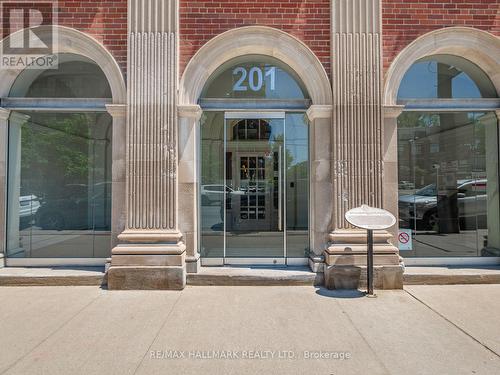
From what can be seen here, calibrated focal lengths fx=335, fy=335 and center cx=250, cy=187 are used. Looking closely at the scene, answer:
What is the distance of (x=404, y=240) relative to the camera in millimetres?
6055

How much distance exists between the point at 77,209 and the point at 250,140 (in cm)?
361

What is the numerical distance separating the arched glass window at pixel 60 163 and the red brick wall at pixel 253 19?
72.1 inches

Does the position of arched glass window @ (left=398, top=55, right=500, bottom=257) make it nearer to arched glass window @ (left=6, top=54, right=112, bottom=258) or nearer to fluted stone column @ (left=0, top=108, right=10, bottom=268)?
arched glass window @ (left=6, top=54, right=112, bottom=258)

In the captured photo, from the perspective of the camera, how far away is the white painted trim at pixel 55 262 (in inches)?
230

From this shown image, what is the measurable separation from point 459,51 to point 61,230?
26.0 ft

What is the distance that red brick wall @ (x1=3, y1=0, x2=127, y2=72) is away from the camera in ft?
18.3

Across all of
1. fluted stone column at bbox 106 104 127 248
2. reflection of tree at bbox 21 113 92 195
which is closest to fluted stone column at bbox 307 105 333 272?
fluted stone column at bbox 106 104 127 248

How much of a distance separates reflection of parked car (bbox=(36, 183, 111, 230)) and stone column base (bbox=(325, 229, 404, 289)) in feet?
13.6

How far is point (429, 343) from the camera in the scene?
3.49 m

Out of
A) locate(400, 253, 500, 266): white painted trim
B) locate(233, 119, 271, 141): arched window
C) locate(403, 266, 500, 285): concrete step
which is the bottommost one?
locate(403, 266, 500, 285): concrete step

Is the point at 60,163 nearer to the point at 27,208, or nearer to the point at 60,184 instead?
the point at 60,184

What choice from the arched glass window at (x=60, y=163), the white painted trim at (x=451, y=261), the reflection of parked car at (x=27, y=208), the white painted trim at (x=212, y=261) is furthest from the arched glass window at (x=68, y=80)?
the white painted trim at (x=451, y=261)

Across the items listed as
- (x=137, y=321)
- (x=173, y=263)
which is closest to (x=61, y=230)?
(x=173, y=263)

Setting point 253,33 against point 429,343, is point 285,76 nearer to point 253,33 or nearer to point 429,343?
point 253,33
